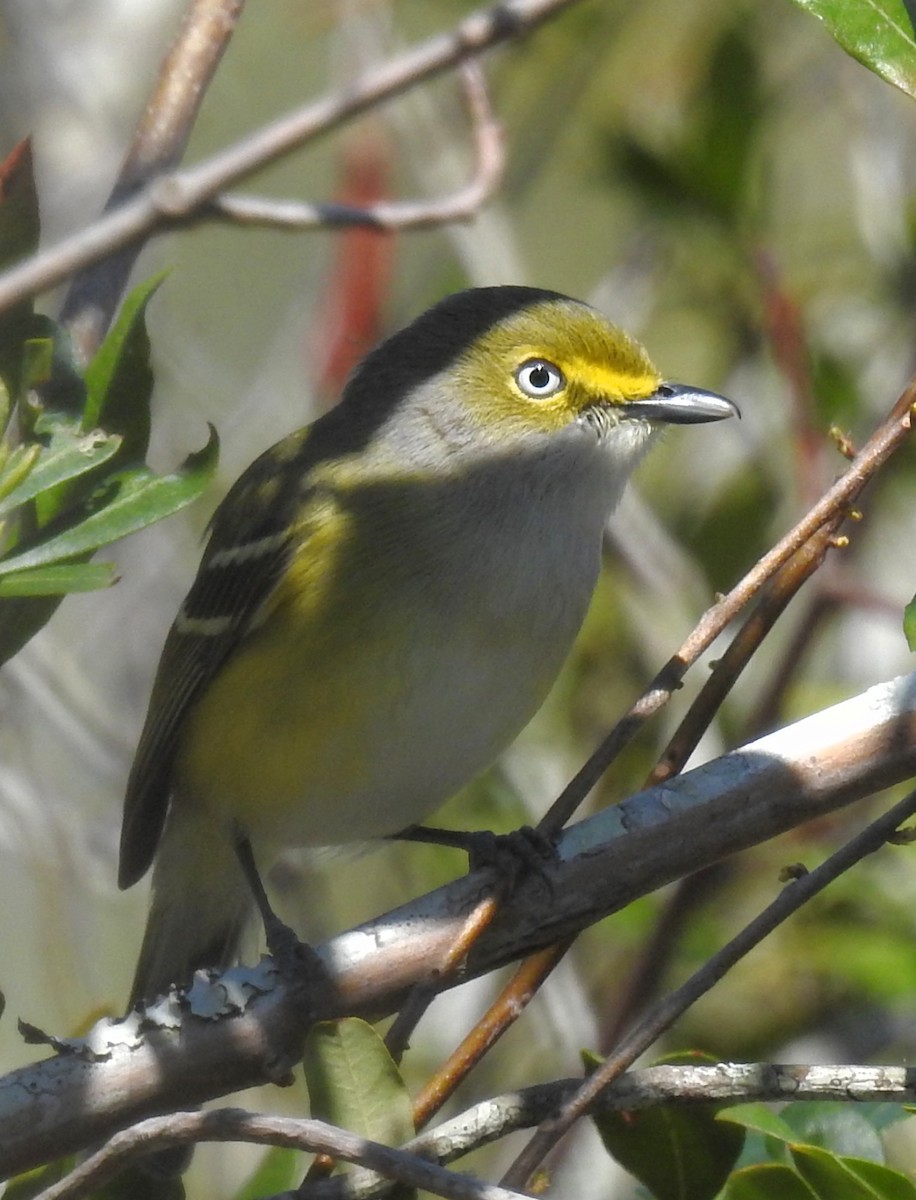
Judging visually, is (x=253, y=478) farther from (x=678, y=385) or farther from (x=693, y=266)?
(x=693, y=266)

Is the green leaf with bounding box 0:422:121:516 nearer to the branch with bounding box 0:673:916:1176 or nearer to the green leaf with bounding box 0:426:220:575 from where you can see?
the green leaf with bounding box 0:426:220:575

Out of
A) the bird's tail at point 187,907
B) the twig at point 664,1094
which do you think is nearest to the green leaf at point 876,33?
the twig at point 664,1094

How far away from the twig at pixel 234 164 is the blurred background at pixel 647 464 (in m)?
1.88

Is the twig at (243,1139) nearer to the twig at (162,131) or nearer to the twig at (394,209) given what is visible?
the twig at (394,209)

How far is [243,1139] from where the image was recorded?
1789 mm

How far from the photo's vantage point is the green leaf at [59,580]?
2.08m

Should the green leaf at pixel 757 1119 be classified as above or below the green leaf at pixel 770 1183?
above

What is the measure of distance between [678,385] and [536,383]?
329mm

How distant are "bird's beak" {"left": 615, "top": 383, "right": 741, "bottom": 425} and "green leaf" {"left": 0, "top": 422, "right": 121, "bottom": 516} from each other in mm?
1636

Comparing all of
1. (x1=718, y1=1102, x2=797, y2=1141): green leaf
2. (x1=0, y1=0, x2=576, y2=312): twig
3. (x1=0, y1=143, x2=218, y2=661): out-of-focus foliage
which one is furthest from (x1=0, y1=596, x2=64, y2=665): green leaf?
(x1=718, y1=1102, x2=797, y2=1141): green leaf

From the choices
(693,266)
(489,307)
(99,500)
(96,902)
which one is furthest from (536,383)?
(96,902)

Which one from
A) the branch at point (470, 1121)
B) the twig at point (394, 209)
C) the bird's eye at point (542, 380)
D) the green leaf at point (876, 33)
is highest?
the twig at point (394, 209)

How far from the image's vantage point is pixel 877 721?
2.13 meters

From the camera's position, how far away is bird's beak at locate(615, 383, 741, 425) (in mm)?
3594
